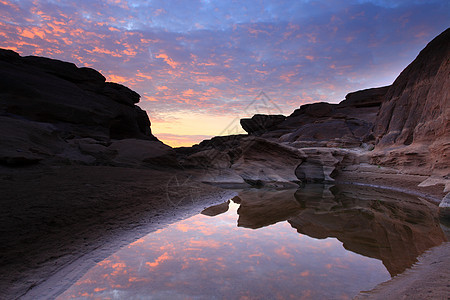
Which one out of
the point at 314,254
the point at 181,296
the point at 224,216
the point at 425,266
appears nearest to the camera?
the point at 181,296

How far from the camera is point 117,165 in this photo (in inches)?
374

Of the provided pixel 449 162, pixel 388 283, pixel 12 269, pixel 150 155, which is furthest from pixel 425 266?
pixel 150 155

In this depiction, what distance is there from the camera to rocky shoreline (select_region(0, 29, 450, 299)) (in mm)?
3271

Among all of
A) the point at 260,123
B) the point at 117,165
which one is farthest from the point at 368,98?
the point at 117,165

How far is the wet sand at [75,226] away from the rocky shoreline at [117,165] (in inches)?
0.8

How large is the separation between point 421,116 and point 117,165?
1594 cm

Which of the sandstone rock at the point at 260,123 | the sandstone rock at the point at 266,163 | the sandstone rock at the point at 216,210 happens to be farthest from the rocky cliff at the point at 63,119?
the sandstone rock at the point at 260,123

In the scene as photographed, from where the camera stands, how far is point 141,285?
2582 mm

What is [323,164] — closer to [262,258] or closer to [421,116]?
[421,116]

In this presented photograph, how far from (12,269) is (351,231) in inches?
234

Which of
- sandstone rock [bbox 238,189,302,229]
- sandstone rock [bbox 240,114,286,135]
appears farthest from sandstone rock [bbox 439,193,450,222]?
sandstone rock [bbox 240,114,286,135]

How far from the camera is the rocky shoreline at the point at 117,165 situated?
3271 millimetres

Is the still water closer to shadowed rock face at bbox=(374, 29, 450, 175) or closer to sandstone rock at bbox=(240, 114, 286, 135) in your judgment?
shadowed rock face at bbox=(374, 29, 450, 175)

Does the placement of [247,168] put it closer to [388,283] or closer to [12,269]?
[388,283]
